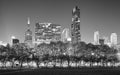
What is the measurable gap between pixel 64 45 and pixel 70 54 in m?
6.52

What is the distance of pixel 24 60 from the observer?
113000mm

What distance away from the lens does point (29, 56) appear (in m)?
122

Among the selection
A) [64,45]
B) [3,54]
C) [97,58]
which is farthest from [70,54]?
[3,54]

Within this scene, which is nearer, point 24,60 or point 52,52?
point 24,60

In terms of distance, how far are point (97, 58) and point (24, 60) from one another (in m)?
36.3

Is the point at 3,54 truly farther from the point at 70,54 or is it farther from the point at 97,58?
the point at 97,58

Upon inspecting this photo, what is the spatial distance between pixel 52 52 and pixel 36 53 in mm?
8372

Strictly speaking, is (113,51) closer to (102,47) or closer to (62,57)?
(102,47)

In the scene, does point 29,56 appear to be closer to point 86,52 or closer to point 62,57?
point 62,57

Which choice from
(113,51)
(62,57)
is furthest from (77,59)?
(113,51)

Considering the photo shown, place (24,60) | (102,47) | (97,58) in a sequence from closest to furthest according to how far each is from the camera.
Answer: (24,60), (97,58), (102,47)

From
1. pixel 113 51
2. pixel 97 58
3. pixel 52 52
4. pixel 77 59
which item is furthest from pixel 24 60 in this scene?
pixel 113 51

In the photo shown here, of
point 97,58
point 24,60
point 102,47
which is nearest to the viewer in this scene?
point 24,60

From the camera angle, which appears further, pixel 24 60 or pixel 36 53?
pixel 36 53
